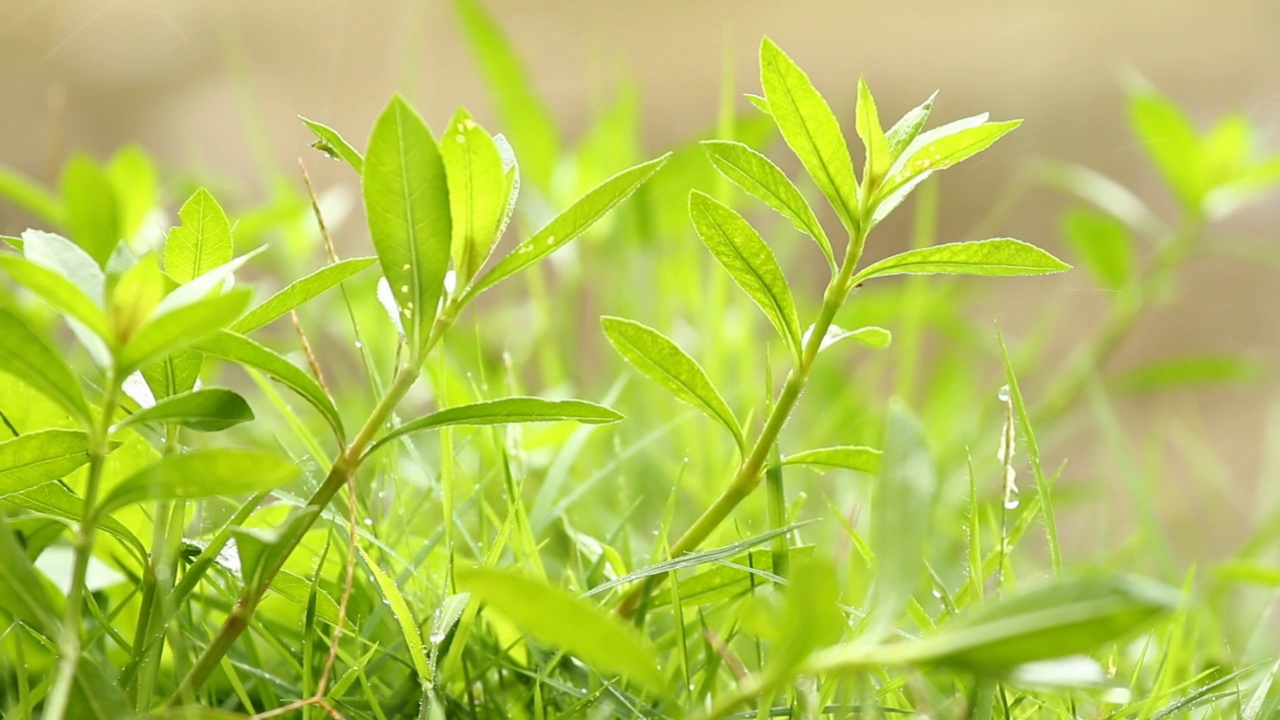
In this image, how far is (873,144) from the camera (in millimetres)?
237

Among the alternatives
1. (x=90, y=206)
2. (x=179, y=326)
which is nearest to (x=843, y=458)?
(x=179, y=326)

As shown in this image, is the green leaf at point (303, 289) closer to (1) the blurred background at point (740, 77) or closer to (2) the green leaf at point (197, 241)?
(2) the green leaf at point (197, 241)

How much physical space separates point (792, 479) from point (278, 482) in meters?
0.44

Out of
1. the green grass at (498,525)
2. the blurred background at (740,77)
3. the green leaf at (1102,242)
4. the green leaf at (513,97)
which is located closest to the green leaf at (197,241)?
the green grass at (498,525)

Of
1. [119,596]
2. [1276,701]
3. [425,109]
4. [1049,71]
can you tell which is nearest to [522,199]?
[119,596]

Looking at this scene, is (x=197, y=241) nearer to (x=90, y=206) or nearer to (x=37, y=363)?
(x=37, y=363)

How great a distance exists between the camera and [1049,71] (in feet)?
4.43

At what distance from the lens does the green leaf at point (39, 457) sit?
20 centimetres

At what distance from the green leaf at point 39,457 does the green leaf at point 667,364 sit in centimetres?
11

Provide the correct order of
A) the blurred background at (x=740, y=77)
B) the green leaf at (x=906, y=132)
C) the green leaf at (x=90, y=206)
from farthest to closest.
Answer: the blurred background at (x=740, y=77) < the green leaf at (x=90, y=206) < the green leaf at (x=906, y=132)

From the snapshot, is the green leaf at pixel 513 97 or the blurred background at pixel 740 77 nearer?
the green leaf at pixel 513 97

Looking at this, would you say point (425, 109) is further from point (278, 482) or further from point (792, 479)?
point (278, 482)

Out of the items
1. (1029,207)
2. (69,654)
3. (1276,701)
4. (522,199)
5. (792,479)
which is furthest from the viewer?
(1029,207)

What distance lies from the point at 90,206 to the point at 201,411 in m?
0.26
